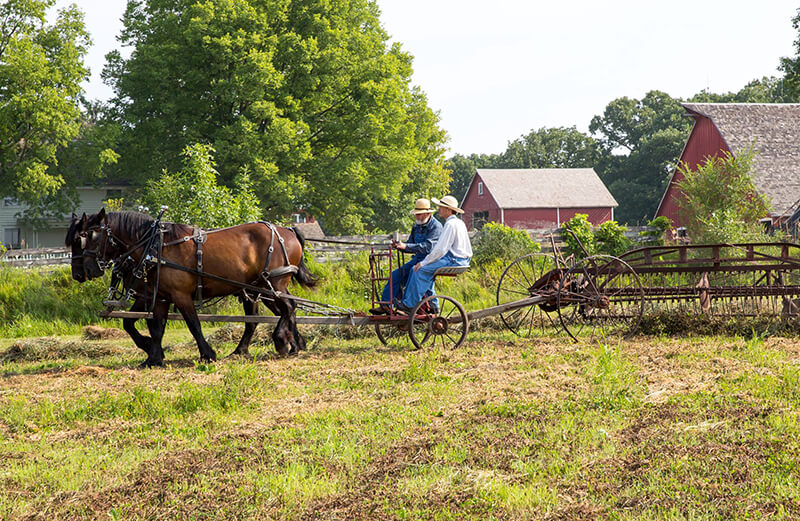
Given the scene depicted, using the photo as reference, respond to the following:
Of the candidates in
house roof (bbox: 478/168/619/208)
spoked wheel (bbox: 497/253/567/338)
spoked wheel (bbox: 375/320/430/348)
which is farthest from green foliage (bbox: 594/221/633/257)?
house roof (bbox: 478/168/619/208)

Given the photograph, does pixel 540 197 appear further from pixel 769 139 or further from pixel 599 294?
pixel 599 294

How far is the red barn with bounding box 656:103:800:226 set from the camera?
101 feet

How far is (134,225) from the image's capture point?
32.4 ft

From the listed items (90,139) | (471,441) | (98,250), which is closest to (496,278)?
(98,250)

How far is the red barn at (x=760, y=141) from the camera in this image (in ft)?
101

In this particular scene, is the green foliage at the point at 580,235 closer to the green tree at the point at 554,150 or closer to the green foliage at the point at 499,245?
the green foliage at the point at 499,245

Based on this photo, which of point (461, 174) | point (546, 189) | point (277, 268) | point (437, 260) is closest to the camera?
point (437, 260)

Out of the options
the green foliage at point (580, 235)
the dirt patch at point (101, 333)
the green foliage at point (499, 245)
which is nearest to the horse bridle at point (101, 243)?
the dirt patch at point (101, 333)

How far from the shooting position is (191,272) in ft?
32.3

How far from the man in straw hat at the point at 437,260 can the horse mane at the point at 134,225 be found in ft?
9.80

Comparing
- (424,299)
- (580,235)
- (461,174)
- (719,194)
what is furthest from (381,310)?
(461,174)

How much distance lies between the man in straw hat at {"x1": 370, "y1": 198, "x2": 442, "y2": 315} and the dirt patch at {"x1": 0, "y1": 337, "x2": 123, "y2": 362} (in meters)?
4.58

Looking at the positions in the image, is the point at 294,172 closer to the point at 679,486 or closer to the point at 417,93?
the point at 417,93

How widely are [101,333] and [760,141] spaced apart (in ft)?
94.9
